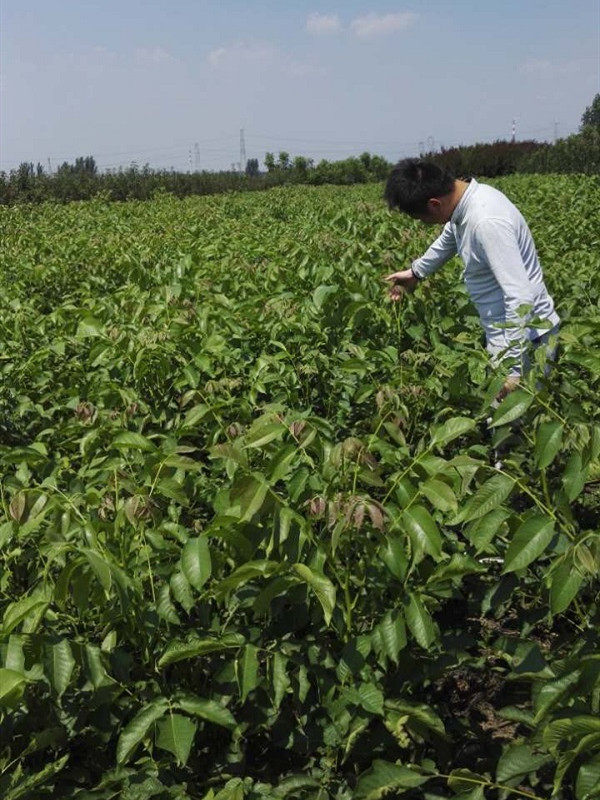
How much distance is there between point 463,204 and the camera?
331 cm

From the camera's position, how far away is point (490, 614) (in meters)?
2.75

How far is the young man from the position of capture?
10.3 ft

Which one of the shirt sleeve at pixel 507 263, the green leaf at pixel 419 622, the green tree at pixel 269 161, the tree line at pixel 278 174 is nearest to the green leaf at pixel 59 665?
the green leaf at pixel 419 622

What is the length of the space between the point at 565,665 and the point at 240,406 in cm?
138

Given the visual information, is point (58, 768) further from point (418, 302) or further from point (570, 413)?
point (418, 302)

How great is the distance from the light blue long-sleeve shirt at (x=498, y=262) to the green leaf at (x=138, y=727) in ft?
5.85

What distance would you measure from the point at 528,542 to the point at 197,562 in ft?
2.11

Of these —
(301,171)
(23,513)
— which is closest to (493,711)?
(23,513)

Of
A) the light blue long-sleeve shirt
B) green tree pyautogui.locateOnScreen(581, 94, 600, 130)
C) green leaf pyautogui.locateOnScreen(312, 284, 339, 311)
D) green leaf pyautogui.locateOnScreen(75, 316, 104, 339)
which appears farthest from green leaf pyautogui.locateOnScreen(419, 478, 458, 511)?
green tree pyautogui.locateOnScreen(581, 94, 600, 130)

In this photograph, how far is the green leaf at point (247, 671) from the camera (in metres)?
1.65

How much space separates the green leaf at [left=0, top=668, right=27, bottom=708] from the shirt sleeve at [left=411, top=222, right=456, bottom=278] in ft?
8.86

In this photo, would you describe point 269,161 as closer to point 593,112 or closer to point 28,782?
point 28,782

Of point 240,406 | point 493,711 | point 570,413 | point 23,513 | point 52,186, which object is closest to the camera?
point 23,513

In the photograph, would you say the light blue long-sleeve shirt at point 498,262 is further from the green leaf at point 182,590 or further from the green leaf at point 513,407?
the green leaf at point 182,590
